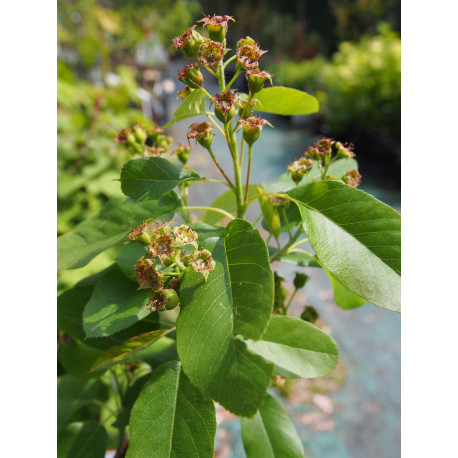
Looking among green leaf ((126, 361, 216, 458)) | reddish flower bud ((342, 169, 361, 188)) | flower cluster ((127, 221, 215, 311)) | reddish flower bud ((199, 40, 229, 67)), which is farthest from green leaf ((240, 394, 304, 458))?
reddish flower bud ((199, 40, 229, 67))

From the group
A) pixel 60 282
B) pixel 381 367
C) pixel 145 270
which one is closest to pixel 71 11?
pixel 60 282

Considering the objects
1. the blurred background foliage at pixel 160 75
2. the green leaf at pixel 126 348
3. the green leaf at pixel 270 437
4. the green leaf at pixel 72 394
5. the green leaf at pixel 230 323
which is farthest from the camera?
the blurred background foliage at pixel 160 75

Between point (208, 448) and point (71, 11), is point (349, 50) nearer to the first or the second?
point (71, 11)

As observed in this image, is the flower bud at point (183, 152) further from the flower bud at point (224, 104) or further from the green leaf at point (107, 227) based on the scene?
the flower bud at point (224, 104)

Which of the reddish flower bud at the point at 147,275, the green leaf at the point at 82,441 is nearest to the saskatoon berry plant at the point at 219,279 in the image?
the reddish flower bud at the point at 147,275

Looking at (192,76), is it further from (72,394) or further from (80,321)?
(72,394)

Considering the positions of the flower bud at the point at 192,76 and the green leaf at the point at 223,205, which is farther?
the green leaf at the point at 223,205

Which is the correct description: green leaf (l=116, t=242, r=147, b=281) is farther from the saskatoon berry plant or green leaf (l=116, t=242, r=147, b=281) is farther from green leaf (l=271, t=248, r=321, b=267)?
green leaf (l=271, t=248, r=321, b=267)
